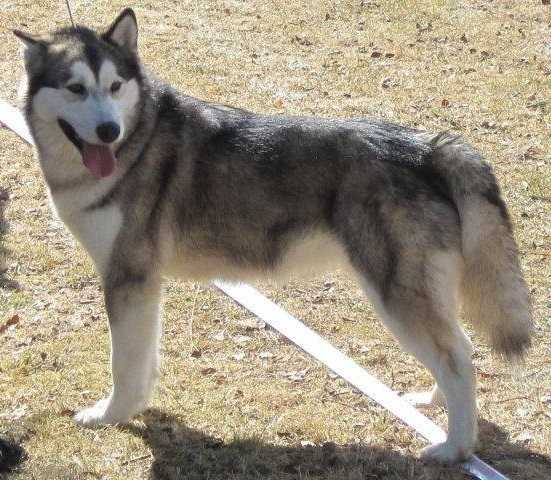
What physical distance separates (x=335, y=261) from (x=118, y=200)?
106cm

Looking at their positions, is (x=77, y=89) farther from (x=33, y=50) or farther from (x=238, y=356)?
(x=238, y=356)

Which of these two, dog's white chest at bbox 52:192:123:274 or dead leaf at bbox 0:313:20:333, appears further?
dead leaf at bbox 0:313:20:333

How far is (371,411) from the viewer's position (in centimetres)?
489

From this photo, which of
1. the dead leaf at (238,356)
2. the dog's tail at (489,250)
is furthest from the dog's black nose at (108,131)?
the dead leaf at (238,356)

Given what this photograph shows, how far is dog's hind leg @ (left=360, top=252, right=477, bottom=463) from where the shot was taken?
4.18 m

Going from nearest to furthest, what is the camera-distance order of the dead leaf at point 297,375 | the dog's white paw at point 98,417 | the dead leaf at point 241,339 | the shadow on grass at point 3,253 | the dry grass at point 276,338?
the dry grass at point 276,338, the dog's white paw at point 98,417, the dead leaf at point 297,375, the dead leaf at point 241,339, the shadow on grass at point 3,253

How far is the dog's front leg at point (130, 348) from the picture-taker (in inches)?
177

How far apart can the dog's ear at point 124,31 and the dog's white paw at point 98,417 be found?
177cm

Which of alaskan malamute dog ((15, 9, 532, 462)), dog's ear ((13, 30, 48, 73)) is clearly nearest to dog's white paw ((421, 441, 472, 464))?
alaskan malamute dog ((15, 9, 532, 462))

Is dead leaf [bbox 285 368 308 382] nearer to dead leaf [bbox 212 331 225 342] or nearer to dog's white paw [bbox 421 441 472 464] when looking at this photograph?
dead leaf [bbox 212 331 225 342]

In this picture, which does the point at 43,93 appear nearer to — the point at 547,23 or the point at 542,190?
the point at 542,190

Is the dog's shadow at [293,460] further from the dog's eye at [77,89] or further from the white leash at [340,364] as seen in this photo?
the dog's eye at [77,89]

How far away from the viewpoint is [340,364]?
5.24m

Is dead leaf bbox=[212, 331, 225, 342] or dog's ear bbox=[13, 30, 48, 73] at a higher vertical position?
dog's ear bbox=[13, 30, 48, 73]
